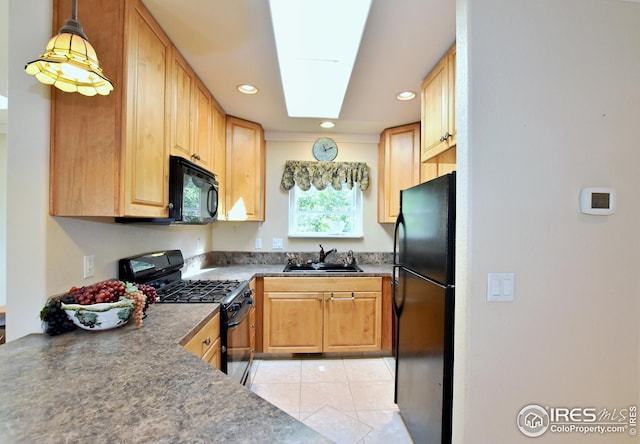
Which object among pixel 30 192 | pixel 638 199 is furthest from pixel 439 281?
pixel 30 192

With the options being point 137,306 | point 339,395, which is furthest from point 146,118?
point 339,395

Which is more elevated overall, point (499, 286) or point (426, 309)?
point (499, 286)

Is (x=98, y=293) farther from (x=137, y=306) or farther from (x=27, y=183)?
(x=27, y=183)

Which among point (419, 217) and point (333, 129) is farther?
point (333, 129)

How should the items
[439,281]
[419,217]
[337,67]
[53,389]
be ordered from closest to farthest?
[53,389]
[439,281]
[419,217]
[337,67]

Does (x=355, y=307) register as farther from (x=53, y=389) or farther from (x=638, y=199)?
(x=53, y=389)

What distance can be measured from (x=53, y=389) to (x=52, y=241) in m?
0.72

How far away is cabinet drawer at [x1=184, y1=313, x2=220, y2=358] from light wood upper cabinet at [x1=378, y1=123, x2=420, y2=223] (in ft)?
6.77

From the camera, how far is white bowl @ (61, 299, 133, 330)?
3.63 feet

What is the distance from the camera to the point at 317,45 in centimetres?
173

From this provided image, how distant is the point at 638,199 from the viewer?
3.90 feet

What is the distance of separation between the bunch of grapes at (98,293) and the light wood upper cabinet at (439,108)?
1825 millimetres

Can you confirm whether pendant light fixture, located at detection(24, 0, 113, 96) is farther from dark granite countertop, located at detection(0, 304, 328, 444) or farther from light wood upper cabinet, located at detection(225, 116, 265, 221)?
light wood upper cabinet, located at detection(225, 116, 265, 221)

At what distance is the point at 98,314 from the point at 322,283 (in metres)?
1.79
